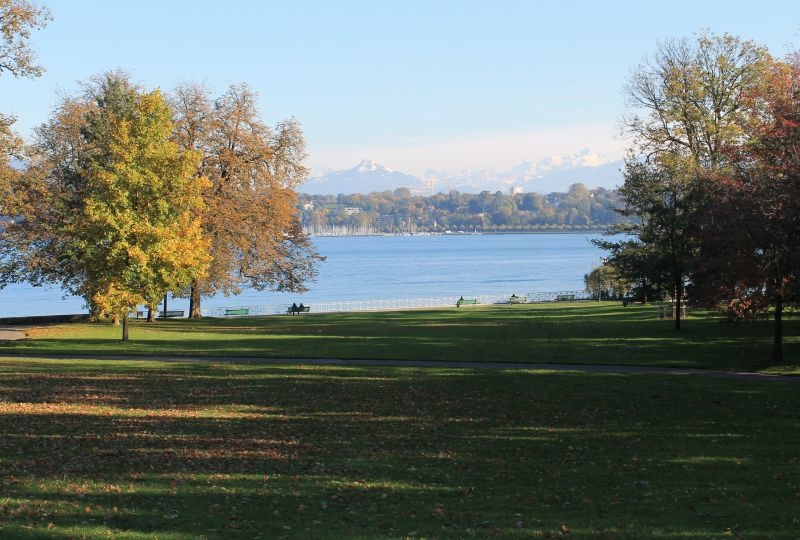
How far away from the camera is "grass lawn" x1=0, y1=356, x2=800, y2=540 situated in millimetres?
10531

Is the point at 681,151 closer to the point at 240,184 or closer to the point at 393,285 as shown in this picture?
the point at 240,184

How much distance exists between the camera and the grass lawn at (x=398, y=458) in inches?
415

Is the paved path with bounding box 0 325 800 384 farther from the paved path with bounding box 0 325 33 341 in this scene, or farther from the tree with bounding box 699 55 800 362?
the paved path with bounding box 0 325 33 341

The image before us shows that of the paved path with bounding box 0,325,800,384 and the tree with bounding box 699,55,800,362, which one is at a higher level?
the tree with bounding box 699,55,800,362

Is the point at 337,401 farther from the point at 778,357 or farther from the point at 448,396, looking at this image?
→ the point at 778,357

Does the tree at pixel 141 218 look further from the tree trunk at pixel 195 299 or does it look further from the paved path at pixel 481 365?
the tree trunk at pixel 195 299

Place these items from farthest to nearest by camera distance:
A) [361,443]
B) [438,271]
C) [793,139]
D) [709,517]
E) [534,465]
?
[438,271]
[793,139]
[361,443]
[534,465]
[709,517]

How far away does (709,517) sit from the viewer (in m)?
10.9

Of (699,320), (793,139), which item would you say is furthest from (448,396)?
(699,320)

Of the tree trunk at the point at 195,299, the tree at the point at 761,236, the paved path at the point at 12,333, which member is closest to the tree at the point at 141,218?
the paved path at the point at 12,333

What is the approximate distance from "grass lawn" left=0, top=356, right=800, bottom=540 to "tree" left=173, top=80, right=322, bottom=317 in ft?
Answer: 88.7

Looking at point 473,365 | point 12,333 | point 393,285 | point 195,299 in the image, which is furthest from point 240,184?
point 393,285

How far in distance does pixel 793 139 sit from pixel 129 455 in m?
26.8

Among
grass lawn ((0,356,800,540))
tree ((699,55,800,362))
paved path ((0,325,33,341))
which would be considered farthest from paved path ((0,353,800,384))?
paved path ((0,325,33,341))
